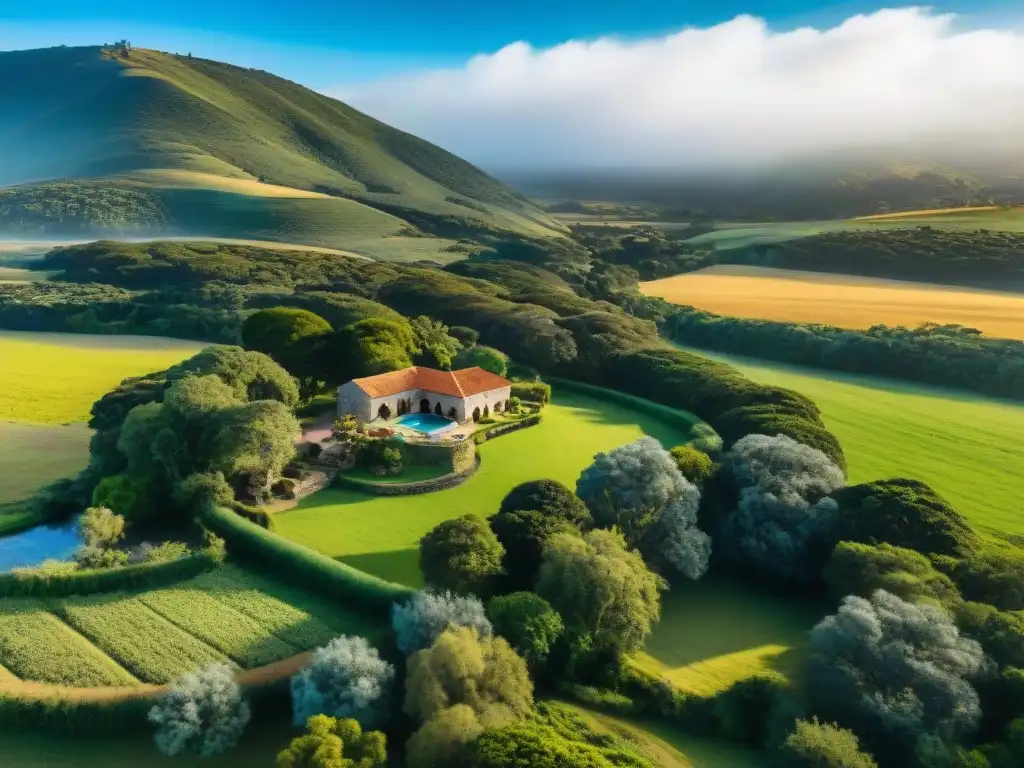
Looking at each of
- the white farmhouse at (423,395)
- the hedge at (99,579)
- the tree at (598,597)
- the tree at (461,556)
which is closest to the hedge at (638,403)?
the white farmhouse at (423,395)

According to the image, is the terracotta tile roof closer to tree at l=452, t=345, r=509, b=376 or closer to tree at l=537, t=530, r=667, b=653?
tree at l=452, t=345, r=509, b=376

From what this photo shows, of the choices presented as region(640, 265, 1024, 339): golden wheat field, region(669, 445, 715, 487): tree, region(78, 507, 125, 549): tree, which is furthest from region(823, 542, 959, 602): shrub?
region(640, 265, 1024, 339): golden wheat field

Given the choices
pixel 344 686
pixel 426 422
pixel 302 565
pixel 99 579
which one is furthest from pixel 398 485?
pixel 344 686

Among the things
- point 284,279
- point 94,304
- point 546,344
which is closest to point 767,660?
point 546,344

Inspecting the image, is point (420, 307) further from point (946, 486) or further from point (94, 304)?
point (946, 486)

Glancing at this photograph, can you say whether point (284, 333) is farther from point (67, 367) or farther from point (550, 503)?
point (550, 503)
